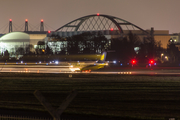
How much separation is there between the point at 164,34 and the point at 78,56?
306 feet

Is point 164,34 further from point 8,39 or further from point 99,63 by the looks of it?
point 99,63

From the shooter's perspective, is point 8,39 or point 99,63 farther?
A: point 8,39

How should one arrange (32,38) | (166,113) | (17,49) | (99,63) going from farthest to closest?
(32,38) < (17,49) < (99,63) < (166,113)

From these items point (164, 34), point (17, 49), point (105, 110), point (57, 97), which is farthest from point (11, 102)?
point (164, 34)

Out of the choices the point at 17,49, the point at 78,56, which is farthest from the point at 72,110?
the point at 17,49

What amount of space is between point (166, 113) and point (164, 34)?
18392 centimetres

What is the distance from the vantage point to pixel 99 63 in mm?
48750

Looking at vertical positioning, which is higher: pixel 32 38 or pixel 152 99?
pixel 32 38

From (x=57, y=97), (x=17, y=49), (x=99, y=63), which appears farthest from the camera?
(x=17, y=49)

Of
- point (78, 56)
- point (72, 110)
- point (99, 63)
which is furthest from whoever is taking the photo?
point (78, 56)

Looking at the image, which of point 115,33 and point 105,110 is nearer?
point 105,110

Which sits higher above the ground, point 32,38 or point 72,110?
point 32,38

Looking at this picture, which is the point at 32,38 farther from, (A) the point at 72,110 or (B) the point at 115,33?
(A) the point at 72,110

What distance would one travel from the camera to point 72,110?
1811cm
